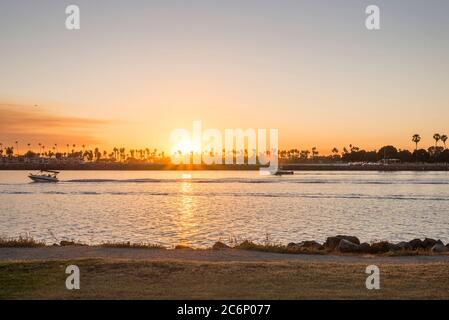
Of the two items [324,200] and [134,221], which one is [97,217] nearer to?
[134,221]

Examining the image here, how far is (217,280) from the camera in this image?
17.4 meters

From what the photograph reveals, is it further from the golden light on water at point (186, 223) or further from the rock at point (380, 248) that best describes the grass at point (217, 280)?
the golden light on water at point (186, 223)

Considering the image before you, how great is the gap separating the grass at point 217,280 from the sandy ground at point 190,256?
2.35 m

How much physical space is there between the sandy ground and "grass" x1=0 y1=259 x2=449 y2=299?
235 cm

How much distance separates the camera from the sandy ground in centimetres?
2250

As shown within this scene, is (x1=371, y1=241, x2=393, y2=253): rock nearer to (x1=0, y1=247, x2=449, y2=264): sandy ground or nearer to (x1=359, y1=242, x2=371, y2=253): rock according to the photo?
(x1=359, y1=242, x2=371, y2=253): rock

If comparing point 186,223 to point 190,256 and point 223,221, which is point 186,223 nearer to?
point 223,221

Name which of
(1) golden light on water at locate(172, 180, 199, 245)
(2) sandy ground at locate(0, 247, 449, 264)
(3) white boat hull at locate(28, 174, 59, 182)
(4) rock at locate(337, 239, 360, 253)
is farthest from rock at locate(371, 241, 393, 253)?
(3) white boat hull at locate(28, 174, 59, 182)

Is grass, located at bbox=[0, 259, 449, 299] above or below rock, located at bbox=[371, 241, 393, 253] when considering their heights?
above

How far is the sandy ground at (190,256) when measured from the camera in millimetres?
22500

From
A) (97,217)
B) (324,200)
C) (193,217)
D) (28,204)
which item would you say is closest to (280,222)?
(193,217)

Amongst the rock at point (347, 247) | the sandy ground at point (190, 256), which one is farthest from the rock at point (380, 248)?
the sandy ground at point (190, 256)

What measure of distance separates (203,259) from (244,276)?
4604mm
